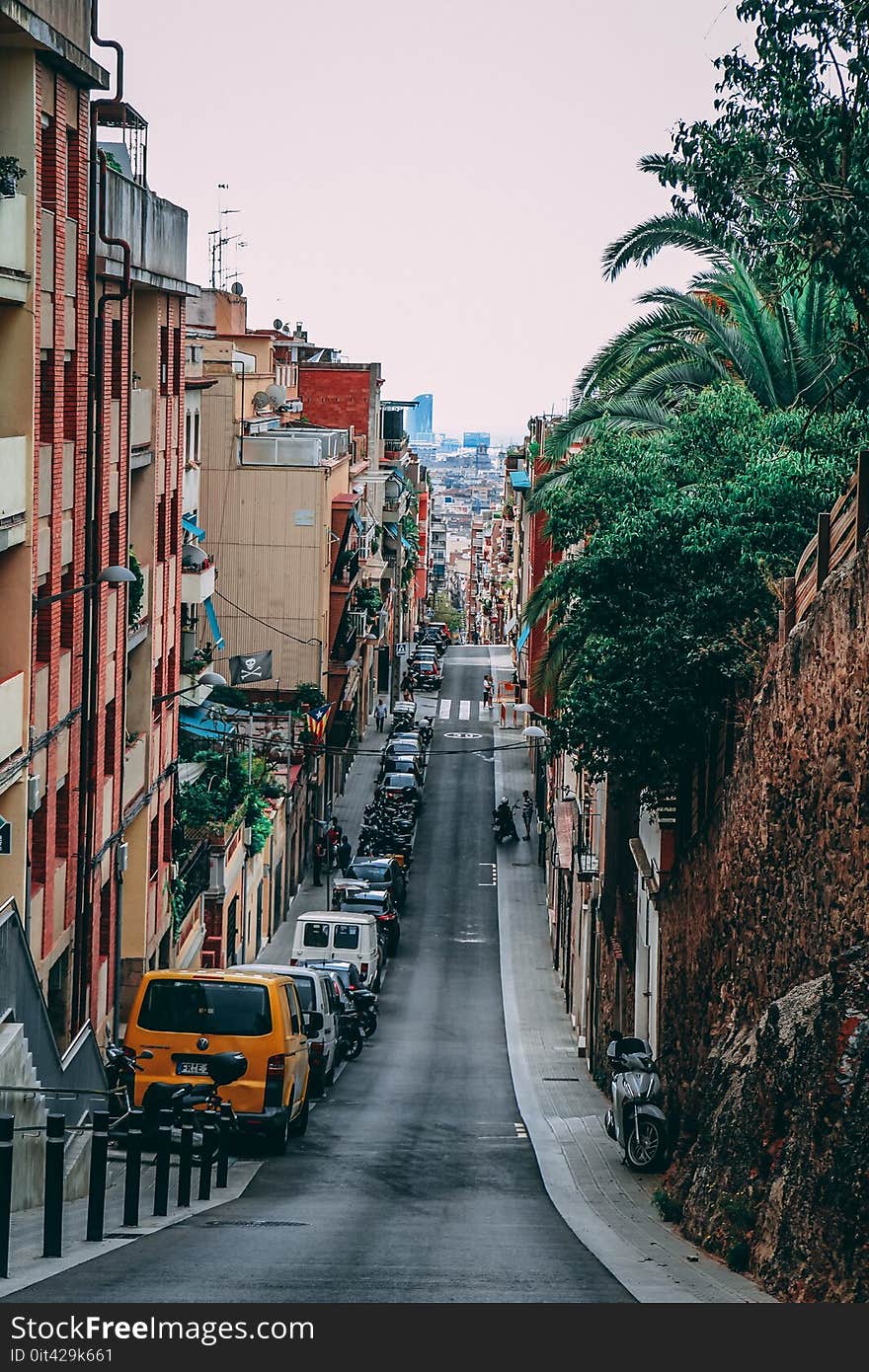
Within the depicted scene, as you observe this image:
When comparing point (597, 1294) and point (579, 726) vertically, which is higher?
point (579, 726)

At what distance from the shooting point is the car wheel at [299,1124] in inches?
902

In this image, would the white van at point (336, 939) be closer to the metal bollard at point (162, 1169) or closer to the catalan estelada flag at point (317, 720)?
the catalan estelada flag at point (317, 720)

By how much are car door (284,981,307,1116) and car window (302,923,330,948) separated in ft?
58.4

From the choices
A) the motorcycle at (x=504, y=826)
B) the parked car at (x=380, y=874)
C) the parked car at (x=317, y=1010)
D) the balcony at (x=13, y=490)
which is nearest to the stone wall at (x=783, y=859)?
the parked car at (x=317, y=1010)

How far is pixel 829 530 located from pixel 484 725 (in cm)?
7689

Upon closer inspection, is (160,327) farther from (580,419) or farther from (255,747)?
(255,747)

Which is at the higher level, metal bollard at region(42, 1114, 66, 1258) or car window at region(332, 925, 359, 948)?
metal bollard at region(42, 1114, 66, 1258)

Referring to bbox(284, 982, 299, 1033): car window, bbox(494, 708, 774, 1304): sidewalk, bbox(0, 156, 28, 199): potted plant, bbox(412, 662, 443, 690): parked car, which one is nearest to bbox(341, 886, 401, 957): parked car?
bbox(494, 708, 774, 1304): sidewalk

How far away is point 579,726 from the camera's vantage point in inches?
893

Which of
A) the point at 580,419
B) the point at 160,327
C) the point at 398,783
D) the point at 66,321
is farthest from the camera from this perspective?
the point at 398,783

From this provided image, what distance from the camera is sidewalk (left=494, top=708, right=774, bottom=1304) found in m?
12.6

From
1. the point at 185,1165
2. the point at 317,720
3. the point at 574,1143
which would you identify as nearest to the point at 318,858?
the point at 317,720

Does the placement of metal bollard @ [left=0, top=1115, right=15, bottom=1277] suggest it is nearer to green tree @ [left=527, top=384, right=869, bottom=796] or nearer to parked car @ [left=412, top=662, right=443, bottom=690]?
green tree @ [left=527, top=384, right=869, bottom=796]

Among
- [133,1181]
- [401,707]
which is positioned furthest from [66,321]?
[401,707]
